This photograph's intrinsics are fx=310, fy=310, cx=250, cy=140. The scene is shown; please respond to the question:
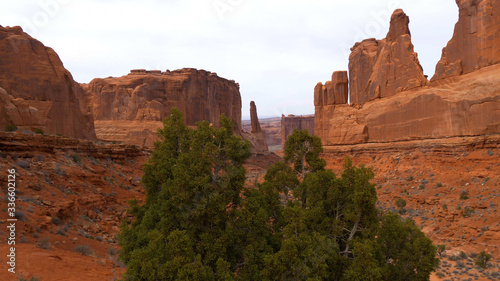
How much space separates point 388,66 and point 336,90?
32.0 feet

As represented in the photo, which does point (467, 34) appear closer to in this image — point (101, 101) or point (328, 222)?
point (328, 222)

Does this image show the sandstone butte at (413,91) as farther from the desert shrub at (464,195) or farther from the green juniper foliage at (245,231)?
the green juniper foliage at (245,231)

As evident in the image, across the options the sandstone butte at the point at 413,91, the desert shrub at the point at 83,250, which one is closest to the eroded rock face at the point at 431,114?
the sandstone butte at the point at 413,91

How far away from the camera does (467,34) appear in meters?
25.5

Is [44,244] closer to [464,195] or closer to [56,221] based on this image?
[56,221]

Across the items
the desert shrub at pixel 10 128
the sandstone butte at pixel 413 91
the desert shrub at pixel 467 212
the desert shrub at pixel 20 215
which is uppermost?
the sandstone butte at pixel 413 91

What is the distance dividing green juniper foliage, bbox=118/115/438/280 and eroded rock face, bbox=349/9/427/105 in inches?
1070

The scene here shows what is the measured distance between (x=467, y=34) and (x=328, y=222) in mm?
26026

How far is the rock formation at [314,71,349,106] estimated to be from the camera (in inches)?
1681

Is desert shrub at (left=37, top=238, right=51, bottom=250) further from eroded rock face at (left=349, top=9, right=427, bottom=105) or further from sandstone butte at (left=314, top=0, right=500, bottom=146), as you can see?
eroded rock face at (left=349, top=9, right=427, bottom=105)

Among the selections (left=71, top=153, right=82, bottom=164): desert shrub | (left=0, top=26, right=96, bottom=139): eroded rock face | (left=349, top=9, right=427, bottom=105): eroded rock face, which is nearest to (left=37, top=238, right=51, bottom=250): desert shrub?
(left=71, top=153, right=82, bottom=164): desert shrub

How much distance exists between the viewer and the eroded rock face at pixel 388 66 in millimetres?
31391

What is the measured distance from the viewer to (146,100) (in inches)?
2355

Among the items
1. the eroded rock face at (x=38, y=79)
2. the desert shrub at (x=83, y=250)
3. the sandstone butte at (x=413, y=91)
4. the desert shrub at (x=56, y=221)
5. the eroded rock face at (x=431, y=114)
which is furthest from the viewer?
the eroded rock face at (x=38, y=79)
